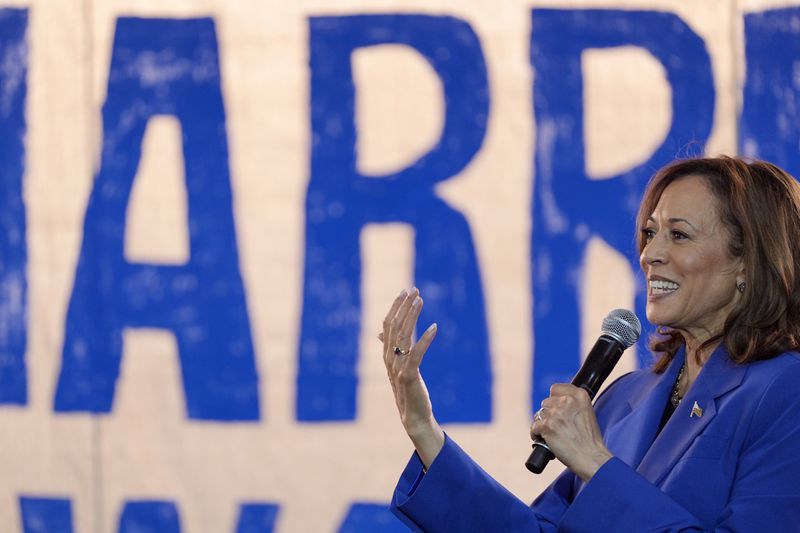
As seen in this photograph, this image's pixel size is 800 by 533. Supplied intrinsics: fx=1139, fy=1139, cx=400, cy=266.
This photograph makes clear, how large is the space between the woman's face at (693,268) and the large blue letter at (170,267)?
158 centimetres

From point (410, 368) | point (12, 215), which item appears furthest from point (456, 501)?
point (12, 215)

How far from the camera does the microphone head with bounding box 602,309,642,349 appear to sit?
1885mm

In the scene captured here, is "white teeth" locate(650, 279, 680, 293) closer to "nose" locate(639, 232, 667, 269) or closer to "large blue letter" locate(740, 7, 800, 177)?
"nose" locate(639, 232, 667, 269)

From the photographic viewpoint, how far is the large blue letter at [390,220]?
3.16m

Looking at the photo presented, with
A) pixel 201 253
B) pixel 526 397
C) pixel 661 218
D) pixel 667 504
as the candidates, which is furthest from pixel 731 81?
pixel 667 504

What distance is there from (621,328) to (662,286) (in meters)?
0.11

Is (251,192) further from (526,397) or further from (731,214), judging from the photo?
(731,214)

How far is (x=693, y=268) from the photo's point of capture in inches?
74.5

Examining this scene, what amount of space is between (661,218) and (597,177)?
1.16m

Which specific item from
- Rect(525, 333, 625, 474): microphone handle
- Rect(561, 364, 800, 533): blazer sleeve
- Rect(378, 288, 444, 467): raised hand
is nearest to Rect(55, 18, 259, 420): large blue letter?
Rect(378, 288, 444, 467): raised hand

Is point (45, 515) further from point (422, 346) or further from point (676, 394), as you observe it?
point (676, 394)

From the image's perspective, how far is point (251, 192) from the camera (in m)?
3.24

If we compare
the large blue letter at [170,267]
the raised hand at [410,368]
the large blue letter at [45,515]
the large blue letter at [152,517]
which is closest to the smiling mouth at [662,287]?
the raised hand at [410,368]

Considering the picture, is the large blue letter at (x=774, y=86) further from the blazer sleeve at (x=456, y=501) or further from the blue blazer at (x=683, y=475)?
the blazer sleeve at (x=456, y=501)
